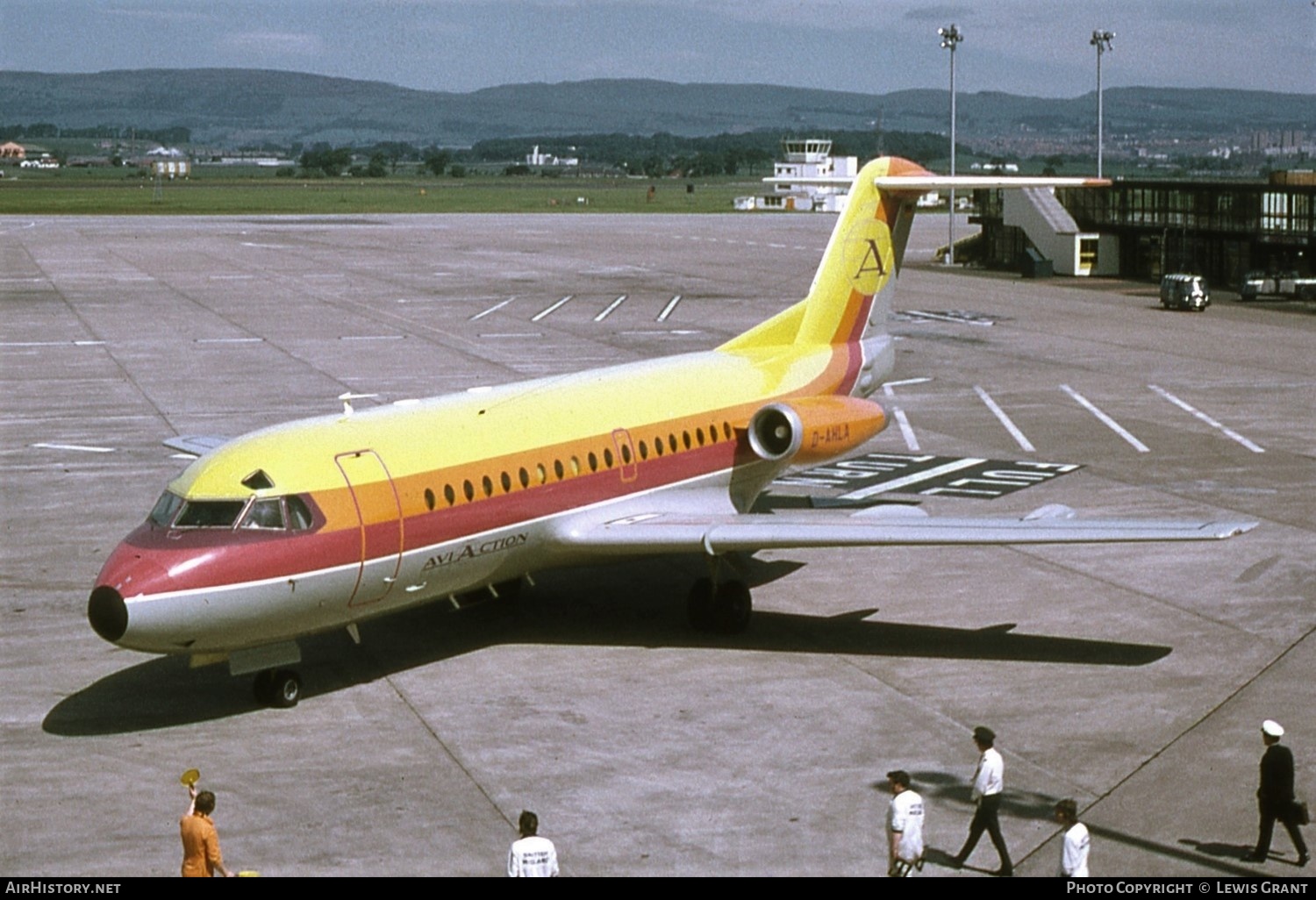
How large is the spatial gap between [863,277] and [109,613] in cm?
1522

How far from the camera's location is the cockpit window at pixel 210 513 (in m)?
19.3

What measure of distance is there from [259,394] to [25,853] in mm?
30401

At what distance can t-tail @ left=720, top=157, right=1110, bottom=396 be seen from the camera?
2845 centimetres

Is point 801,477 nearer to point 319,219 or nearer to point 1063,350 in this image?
point 1063,350

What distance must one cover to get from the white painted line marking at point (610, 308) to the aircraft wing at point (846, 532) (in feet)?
138

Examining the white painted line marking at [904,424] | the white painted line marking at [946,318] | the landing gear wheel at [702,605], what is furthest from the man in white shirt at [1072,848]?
the white painted line marking at [946,318]

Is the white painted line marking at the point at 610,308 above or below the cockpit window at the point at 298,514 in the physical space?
below

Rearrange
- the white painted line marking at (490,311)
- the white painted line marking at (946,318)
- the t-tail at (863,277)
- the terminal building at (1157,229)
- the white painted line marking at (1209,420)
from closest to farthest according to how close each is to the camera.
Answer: the t-tail at (863,277) < the white painted line marking at (1209,420) < the white painted line marking at (946,318) < the white painted line marking at (490,311) < the terminal building at (1157,229)

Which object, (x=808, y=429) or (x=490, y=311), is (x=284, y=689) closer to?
(x=808, y=429)

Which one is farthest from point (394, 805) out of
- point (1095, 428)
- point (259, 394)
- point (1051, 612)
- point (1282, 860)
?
point (259, 394)

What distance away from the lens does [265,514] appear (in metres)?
19.4

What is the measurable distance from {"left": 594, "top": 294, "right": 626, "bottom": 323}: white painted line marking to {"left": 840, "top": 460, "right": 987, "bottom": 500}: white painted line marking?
3045 cm

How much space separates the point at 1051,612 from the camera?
79.7 feet

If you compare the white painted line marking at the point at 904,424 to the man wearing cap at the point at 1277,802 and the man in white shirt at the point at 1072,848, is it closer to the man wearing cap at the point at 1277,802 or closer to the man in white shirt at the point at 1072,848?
the man wearing cap at the point at 1277,802
